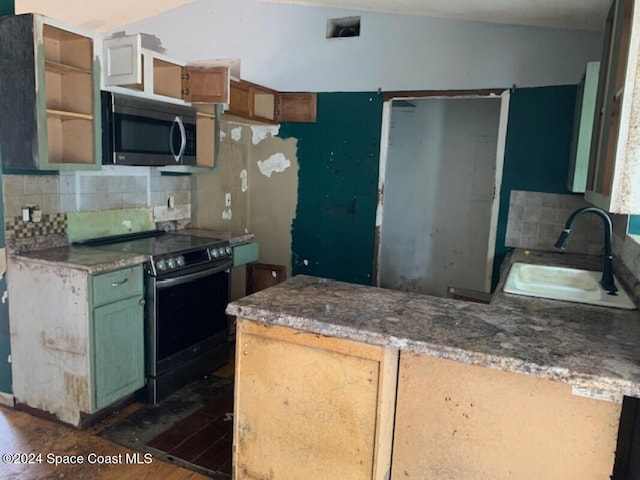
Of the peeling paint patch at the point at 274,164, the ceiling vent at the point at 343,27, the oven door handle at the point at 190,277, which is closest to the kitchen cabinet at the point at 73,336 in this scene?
the oven door handle at the point at 190,277

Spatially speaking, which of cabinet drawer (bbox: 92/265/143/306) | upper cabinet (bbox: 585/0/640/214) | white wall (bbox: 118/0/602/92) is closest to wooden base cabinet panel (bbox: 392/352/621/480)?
upper cabinet (bbox: 585/0/640/214)

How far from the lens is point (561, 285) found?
2664mm

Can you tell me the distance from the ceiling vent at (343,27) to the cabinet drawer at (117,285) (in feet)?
8.23

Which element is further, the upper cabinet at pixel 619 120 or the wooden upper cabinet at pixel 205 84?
the wooden upper cabinet at pixel 205 84

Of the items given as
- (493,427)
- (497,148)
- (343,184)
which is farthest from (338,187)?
(493,427)

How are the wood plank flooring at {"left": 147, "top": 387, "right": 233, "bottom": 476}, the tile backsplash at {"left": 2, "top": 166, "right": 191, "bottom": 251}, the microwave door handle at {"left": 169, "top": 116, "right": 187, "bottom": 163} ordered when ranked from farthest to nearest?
the microwave door handle at {"left": 169, "top": 116, "right": 187, "bottom": 163}, the tile backsplash at {"left": 2, "top": 166, "right": 191, "bottom": 251}, the wood plank flooring at {"left": 147, "top": 387, "right": 233, "bottom": 476}

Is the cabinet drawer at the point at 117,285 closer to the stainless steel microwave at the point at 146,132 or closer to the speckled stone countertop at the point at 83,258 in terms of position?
the speckled stone countertop at the point at 83,258

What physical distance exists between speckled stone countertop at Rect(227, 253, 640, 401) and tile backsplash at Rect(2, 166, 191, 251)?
5.60 ft

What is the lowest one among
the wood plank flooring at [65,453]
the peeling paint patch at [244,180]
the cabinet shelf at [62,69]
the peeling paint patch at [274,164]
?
the wood plank flooring at [65,453]

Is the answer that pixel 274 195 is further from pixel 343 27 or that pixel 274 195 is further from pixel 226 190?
pixel 343 27

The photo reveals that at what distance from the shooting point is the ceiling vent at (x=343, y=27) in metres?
3.83

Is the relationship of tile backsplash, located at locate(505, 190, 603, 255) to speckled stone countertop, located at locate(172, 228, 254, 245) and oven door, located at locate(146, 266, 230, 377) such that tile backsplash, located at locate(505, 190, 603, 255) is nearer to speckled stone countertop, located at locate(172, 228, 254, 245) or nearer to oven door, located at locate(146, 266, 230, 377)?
speckled stone countertop, located at locate(172, 228, 254, 245)

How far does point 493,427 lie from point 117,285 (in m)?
2.04

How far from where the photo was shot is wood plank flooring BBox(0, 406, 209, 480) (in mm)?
2230
